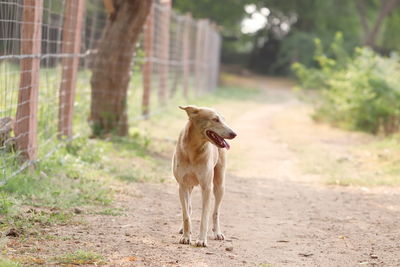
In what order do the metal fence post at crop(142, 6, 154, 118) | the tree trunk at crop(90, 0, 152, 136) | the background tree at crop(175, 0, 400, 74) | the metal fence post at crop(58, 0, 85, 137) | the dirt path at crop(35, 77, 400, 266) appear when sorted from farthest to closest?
1. the background tree at crop(175, 0, 400, 74)
2. the metal fence post at crop(142, 6, 154, 118)
3. the tree trunk at crop(90, 0, 152, 136)
4. the metal fence post at crop(58, 0, 85, 137)
5. the dirt path at crop(35, 77, 400, 266)

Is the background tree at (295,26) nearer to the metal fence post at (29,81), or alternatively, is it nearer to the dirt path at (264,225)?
the dirt path at (264,225)

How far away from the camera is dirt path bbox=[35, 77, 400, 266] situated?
560 cm

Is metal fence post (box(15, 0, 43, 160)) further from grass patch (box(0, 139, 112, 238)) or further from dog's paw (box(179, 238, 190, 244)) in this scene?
dog's paw (box(179, 238, 190, 244))

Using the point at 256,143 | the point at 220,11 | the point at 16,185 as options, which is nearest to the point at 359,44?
the point at 220,11

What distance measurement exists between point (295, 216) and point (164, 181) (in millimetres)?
2205

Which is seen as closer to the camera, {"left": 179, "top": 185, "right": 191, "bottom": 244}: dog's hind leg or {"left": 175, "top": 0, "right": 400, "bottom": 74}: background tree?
{"left": 179, "top": 185, "right": 191, "bottom": 244}: dog's hind leg

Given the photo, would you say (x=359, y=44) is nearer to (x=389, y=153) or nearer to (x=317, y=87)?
(x=317, y=87)

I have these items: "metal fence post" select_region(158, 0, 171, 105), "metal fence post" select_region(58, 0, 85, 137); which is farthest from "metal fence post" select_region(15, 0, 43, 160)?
"metal fence post" select_region(158, 0, 171, 105)

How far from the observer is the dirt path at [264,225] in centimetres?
560

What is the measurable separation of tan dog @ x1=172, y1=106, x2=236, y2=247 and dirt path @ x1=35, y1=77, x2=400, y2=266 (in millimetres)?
265

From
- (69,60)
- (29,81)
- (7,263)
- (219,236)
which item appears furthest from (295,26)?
(7,263)

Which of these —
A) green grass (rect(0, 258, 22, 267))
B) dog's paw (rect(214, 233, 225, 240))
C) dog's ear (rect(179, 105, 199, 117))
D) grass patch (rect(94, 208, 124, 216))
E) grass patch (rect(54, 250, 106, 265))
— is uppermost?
dog's ear (rect(179, 105, 199, 117))

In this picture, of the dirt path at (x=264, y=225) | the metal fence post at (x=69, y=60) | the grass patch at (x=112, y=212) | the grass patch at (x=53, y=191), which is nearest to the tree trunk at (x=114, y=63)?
the metal fence post at (x=69, y=60)

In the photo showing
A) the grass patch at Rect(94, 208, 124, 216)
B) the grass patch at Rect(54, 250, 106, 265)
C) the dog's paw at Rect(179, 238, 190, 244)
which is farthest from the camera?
the grass patch at Rect(94, 208, 124, 216)
